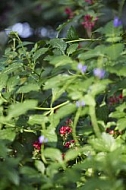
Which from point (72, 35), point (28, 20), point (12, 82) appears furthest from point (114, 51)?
point (28, 20)

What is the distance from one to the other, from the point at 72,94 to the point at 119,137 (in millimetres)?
244

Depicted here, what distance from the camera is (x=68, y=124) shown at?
153 centimetres

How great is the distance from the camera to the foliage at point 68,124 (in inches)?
46.0

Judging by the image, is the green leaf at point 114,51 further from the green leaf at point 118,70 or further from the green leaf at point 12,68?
the green leaf at point 12,68

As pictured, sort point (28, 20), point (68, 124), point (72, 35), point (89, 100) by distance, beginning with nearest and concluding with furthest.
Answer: point (89, 100) → point (68, 124) → point (72, 35) → point (28, 20)

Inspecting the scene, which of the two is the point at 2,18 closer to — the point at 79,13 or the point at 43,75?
the point at 79,13

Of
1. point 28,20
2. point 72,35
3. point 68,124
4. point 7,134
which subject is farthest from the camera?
point 28,20

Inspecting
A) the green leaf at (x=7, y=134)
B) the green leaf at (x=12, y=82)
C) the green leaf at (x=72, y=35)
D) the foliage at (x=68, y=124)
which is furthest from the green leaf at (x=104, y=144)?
the green leaf at (x=72, y=35)

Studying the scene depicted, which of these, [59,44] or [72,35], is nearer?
[59,44]

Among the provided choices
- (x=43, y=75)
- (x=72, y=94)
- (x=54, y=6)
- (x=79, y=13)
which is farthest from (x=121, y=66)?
(x=54, y=6)

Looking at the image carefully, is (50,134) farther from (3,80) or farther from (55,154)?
(3,80)

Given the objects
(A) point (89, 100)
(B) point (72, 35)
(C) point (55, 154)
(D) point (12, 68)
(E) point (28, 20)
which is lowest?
(C) point (55, 154)

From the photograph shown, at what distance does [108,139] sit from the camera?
1262 mm

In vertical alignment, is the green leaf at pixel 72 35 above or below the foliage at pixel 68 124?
above
